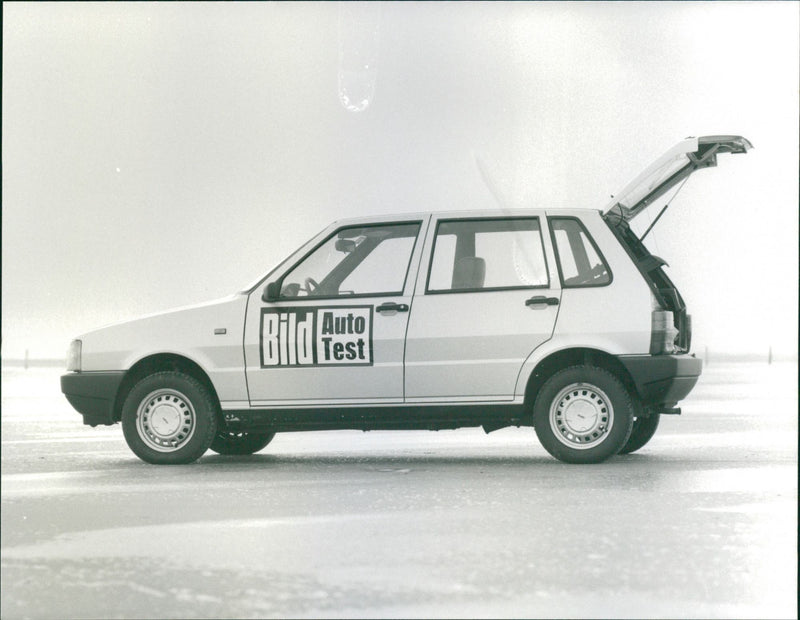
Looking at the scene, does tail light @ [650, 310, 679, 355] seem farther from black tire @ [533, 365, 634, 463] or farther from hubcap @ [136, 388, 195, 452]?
hubcap @ [136, 388, 195, 452]

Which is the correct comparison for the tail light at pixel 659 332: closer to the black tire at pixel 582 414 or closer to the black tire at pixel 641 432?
the black tire at pixel 582 414

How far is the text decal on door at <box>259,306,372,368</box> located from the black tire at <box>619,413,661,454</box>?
2.42 m

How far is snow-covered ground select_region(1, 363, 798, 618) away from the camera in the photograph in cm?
451

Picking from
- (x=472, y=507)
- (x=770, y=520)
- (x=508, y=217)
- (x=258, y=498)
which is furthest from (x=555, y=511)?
(x=508, y=217)

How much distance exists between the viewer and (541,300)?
8.90m

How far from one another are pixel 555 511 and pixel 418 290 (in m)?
2.78

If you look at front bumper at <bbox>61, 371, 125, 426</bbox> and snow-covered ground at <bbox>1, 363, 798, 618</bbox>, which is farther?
front bumper at <bbox>61, 371, 125, 426</bbox>

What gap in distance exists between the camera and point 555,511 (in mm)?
6641

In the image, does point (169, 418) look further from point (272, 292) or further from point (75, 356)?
point (272, 292)

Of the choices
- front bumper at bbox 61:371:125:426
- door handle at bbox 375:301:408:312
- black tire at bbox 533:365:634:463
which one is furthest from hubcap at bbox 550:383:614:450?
front bumper at bbox 61:371:125:426

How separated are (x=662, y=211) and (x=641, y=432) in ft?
5.78

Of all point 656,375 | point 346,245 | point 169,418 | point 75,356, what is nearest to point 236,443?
point 169,418

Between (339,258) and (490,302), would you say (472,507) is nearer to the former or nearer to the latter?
(490,302)

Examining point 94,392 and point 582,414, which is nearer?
point 582,414
